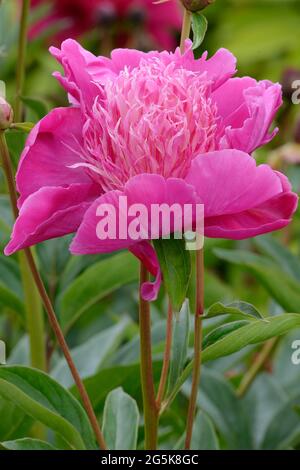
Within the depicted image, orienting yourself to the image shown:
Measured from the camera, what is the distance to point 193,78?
1.86 feet

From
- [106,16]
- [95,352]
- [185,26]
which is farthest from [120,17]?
[185,26]

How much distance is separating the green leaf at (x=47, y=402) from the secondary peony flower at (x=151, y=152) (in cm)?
11

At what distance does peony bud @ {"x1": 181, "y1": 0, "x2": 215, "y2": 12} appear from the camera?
60cm

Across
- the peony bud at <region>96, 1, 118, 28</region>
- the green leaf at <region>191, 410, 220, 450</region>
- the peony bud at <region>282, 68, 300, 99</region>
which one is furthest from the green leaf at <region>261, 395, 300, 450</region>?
the peony bud at <region>96, 1, 118, 28</region>

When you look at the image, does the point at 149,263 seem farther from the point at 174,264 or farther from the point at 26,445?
the point at 26,445

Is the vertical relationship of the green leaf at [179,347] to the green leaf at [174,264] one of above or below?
below

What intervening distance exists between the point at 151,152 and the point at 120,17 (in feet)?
4.36

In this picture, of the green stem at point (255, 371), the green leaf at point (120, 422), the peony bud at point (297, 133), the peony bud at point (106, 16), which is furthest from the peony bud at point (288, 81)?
the green leaf at point (120, 422)

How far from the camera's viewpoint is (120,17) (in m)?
1.82

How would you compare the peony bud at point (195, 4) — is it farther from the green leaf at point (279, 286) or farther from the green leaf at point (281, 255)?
the green leaf at point (281, 255)

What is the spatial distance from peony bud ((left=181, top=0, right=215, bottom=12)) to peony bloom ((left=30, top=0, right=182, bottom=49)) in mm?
1158

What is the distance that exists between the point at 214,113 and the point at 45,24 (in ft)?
4.23

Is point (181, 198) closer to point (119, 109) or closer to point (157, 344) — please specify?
point (119, 109)

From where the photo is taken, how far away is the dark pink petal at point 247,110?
545mm
